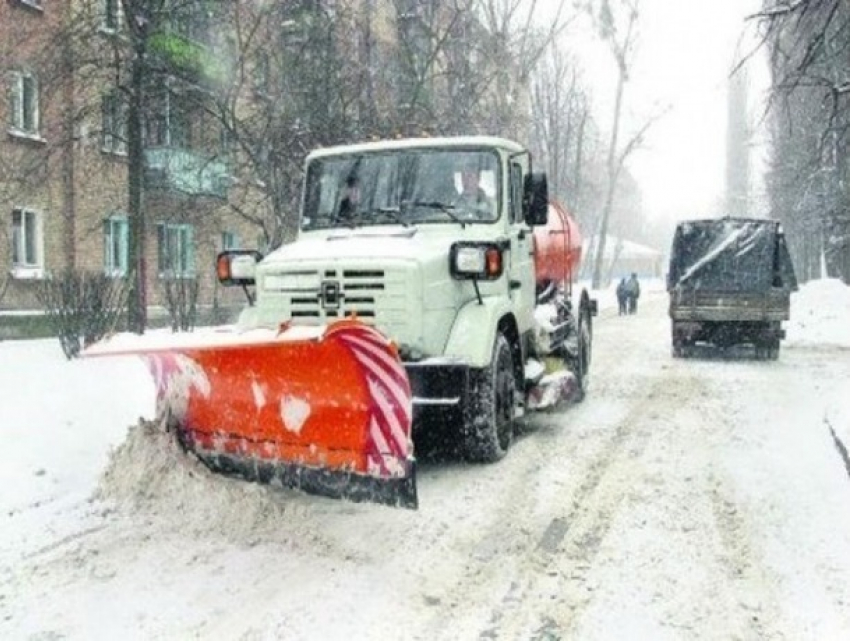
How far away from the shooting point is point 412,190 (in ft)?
23.9

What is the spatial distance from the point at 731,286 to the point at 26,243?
15.1 meters

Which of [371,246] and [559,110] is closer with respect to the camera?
[371,246]

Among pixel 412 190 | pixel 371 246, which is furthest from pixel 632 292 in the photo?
pixel 371 246

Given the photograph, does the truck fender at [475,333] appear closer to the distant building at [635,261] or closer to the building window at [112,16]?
the building window at [112,16]

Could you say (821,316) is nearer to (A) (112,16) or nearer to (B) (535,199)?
(A) (112,16)

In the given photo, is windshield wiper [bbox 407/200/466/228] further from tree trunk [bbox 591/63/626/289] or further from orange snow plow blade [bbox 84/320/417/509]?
tree trunk [bbox 591/63/626/289]

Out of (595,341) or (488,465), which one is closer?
(488,465)

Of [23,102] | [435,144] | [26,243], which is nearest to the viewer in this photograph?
[435,144]

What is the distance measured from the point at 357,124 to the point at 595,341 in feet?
21.7

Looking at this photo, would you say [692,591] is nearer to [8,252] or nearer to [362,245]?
[362,245]

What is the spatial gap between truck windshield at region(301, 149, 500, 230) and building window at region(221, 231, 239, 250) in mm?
21594

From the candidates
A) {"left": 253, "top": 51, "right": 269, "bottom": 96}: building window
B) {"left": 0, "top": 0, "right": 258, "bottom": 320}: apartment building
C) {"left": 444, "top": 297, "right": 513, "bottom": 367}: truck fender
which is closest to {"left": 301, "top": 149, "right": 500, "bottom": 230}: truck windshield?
{"left": 444, "top": 297, "right": 513, "bottom": 367}: truck fender

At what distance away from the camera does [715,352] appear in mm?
17125

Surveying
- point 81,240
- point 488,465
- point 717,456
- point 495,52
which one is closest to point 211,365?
point 488,465
